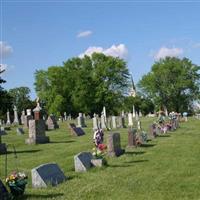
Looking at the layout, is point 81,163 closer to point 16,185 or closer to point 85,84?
point 16,185

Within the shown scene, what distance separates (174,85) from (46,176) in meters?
105

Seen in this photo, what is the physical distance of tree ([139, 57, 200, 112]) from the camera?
117 m

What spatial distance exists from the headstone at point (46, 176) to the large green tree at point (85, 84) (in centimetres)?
8446

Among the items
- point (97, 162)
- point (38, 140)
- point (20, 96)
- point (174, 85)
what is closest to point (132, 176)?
point (97, 162)

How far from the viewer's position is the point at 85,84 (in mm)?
101812

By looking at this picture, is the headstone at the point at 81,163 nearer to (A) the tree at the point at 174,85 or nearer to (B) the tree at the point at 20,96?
(A) the tree at the point at 174,85

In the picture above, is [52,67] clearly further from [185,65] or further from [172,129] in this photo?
[172,129]

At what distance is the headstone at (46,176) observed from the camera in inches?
552

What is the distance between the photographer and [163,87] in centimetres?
11831

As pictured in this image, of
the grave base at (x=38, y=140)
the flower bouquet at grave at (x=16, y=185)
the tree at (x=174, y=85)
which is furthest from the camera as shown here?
the tree at (x=174, y=85)

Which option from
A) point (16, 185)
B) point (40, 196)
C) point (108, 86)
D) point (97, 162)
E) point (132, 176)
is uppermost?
point (108, 86)

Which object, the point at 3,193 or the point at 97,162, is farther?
the point at 97,162

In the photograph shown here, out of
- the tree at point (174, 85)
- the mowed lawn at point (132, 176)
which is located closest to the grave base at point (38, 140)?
the mowed lawn at point (132, 176)

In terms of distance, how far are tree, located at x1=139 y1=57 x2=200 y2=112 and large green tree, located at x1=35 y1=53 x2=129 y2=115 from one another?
14.1 m
